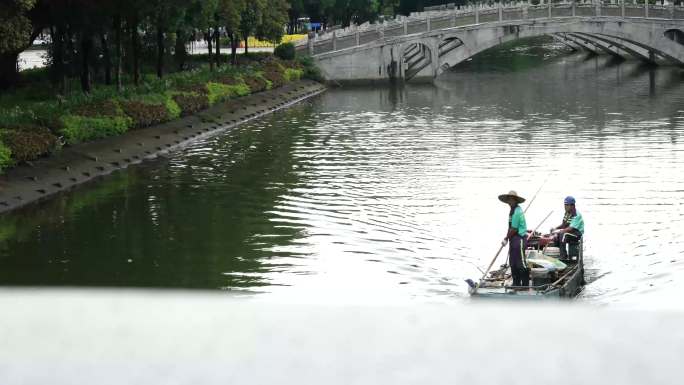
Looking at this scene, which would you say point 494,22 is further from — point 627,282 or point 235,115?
point 627,282

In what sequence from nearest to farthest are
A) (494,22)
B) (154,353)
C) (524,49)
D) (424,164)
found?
(154,353) → (424,164) → (494,22) → (524,49)

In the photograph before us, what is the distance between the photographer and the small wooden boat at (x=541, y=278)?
16766mm

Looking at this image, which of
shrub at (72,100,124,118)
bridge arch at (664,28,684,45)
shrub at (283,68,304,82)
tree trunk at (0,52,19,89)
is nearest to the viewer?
shrub at (72,100,124,118)

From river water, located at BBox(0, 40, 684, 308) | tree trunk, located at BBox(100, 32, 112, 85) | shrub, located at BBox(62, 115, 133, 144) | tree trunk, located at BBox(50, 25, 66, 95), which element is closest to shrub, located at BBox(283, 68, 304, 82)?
river water, located at BBox(0, 40, 684, 308)

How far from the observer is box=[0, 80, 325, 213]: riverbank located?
94.3 feet

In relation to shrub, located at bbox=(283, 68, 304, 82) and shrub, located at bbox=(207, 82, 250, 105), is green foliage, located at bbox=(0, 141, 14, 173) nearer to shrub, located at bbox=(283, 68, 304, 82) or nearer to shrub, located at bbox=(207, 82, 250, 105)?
shrub, located at bbox=(207, 82, 250, 105)

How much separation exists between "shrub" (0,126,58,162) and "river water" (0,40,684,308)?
1886 millimetres

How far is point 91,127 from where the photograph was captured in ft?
118

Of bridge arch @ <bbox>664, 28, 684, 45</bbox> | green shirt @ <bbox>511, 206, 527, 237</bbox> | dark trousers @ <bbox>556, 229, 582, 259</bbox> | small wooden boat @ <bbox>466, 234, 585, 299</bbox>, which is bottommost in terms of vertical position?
small wooden boat @ <bbox>466, 234, 585, 299</bbox>

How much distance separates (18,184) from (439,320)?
87.6 feet

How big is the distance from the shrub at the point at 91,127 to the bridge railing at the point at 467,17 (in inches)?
1490

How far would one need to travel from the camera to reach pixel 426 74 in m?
78.8

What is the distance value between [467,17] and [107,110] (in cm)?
4409

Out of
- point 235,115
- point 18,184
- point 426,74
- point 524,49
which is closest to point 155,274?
point 18,184
